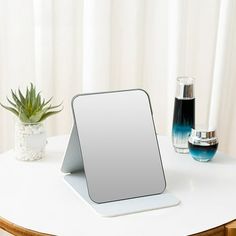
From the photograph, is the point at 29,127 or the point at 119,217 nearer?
the point at 119,217

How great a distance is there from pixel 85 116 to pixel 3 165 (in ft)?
0.90

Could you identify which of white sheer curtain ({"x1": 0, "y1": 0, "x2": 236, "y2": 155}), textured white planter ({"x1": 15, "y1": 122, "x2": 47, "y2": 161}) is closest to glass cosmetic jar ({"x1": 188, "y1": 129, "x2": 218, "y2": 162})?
textured white planter ({"x1": 15, "y1": 122, "x2": 47, "y2": 161})

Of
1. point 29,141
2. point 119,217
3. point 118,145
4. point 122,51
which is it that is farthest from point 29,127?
point 122,51

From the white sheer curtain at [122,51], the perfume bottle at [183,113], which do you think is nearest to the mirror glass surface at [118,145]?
the perfume bottle at [183,113]

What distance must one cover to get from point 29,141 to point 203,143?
42cm

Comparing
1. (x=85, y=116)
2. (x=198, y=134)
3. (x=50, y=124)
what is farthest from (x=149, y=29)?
(x=85, y=116)

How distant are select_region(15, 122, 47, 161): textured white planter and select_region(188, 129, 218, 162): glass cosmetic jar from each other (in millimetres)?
365

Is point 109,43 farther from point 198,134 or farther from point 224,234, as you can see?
point 224,234

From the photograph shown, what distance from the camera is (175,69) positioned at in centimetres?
195

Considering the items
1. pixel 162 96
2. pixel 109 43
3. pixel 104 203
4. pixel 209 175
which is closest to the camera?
pixel 104 203

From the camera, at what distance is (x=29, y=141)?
55.3 inches

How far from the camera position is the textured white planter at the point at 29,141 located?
1400mm

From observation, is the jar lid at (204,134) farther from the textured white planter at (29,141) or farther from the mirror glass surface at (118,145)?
the textured white planter at (29,141)

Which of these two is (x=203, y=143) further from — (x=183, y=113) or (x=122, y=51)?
(x=122, y=51)
